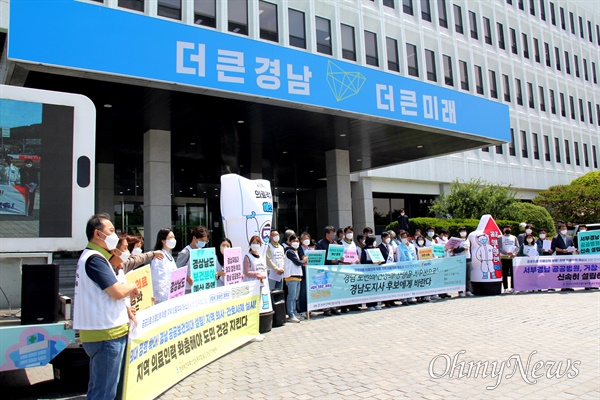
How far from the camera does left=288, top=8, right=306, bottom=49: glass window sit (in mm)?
22672

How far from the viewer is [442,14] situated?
30.7 m

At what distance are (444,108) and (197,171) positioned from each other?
14.0m

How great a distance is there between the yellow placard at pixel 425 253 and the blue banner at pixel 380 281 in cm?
43

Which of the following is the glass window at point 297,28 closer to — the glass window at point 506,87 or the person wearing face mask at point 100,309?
the glass window at point 506,87

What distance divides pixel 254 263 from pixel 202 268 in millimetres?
1347

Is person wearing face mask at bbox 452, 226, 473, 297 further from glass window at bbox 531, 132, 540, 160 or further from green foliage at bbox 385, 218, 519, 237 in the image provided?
glass window at bbox 531, 132, 540, 160

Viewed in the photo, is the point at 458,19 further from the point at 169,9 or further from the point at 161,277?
the point at 161,277

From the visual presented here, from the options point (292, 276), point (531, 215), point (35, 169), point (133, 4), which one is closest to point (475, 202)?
point (531, 215)

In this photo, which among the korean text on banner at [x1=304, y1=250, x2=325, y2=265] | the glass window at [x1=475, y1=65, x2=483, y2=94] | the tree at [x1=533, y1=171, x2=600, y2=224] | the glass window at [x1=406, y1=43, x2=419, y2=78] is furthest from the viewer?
the glass window at [x1=475, y1=65, x2=483, y2=94]

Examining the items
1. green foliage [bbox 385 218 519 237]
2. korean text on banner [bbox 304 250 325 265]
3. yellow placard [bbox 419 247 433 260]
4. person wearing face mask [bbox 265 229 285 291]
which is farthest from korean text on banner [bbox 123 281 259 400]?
green foliage [bbox 385 218 519 237]

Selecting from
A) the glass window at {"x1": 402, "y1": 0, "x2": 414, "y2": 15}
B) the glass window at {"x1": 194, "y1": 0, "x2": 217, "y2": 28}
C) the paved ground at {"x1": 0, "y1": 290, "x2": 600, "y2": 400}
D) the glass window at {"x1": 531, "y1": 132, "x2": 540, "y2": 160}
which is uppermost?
the glass window at {"x1": 402, "y1": 0, "x2": 414, "y2": 15}

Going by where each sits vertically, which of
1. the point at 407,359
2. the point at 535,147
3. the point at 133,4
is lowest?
the point at 407,359

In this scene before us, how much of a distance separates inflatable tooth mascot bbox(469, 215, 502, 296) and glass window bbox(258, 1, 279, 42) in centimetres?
1356

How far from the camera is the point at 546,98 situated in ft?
126
